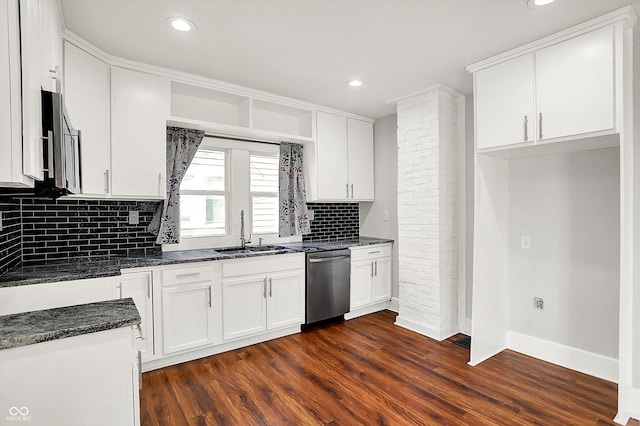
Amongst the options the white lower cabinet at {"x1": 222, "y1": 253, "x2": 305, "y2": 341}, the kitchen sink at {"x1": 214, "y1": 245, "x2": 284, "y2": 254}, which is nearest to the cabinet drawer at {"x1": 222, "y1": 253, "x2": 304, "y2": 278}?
the white lower cabinet at {"x1": 222, "y1": 253, "x2": 305, "y2": 341}

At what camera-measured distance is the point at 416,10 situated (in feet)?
6.84

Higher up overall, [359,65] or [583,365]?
[359,65]

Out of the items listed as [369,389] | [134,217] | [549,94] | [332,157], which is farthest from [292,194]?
[549,94]

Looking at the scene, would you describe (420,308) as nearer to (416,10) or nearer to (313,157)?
(313,157)

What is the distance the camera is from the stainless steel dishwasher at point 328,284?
362cm

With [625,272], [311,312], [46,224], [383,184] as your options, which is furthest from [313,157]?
[625,272]

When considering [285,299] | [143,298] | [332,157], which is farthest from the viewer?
[332,157]

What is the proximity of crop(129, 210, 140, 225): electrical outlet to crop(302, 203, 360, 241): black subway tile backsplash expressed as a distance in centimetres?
194

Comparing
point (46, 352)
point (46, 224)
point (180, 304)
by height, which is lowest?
point (180, 304)

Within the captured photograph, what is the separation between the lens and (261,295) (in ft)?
10.8

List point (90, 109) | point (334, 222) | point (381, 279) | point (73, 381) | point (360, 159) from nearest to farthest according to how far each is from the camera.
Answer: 1. point (73, 381)
2. point (90, 109)
3. point (381, 279)
4. point (360, 159)
5. point (334, 222)

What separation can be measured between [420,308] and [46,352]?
3205 millimetres

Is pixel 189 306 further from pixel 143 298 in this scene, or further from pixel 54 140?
pixel 54 140

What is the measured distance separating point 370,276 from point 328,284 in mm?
675
